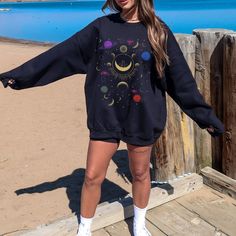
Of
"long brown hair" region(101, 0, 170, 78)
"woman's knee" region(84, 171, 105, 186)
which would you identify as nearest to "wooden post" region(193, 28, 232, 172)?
"long brown hair" region(101, 0, 170, 78)

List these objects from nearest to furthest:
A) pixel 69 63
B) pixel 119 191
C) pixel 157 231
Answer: pixel 69 63
pixel 157 231
pixel 119 191

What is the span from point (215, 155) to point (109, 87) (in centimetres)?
158

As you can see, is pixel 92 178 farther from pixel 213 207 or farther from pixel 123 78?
pixel 213 207

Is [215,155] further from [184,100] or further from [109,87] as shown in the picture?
[109,87]

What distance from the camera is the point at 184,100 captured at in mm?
3172

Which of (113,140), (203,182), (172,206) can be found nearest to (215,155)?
(203,182)

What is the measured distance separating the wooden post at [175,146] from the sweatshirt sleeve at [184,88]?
30.8 inches

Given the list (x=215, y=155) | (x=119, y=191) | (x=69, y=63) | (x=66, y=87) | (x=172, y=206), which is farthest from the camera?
(x=66, y=87)

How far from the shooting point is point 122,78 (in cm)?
301

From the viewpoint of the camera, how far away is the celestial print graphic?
9.70ft

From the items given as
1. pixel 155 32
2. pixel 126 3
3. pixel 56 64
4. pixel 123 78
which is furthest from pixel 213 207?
pixel 126 3

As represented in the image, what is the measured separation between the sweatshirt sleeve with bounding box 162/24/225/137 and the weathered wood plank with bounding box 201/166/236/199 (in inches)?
34.6

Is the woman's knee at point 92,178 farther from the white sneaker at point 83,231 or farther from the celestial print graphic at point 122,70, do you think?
the celestial print graphic at point 122,70

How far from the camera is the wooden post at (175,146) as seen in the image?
4.02 m
